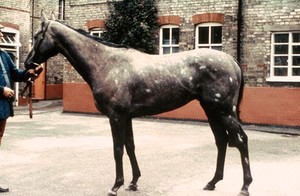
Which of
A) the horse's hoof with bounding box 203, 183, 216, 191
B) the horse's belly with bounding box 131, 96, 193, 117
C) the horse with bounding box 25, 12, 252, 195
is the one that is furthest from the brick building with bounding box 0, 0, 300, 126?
the horse's belly with bounding box 131, 96, 193, 117

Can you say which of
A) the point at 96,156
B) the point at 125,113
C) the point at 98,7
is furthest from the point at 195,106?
the point at 125,113

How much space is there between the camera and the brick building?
15453 millimetres

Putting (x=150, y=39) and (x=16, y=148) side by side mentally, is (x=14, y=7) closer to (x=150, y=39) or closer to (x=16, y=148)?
(x=150, y=39)

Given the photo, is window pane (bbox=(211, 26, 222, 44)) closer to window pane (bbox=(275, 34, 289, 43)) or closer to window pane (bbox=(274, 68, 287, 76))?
window pane (bbox=(275, 34, 289, 43))

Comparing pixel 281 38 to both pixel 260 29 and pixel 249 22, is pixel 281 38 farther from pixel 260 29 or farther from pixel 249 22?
pixel 249 22

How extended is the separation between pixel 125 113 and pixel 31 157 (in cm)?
387

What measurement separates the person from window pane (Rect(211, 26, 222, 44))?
11521 millimetres

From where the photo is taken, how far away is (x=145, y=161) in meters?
8.72

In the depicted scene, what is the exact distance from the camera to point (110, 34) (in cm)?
1853

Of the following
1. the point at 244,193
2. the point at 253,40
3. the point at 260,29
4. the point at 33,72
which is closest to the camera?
the point at 244,193

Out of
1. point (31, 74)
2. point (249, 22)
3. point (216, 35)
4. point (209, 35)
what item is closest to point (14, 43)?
point (209, 35)

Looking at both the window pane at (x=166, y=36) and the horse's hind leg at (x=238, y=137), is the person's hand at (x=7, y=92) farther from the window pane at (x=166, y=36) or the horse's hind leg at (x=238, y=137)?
the window pane at (x=166, y=36)

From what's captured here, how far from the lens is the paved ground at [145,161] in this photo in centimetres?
650

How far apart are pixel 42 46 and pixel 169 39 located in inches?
479
